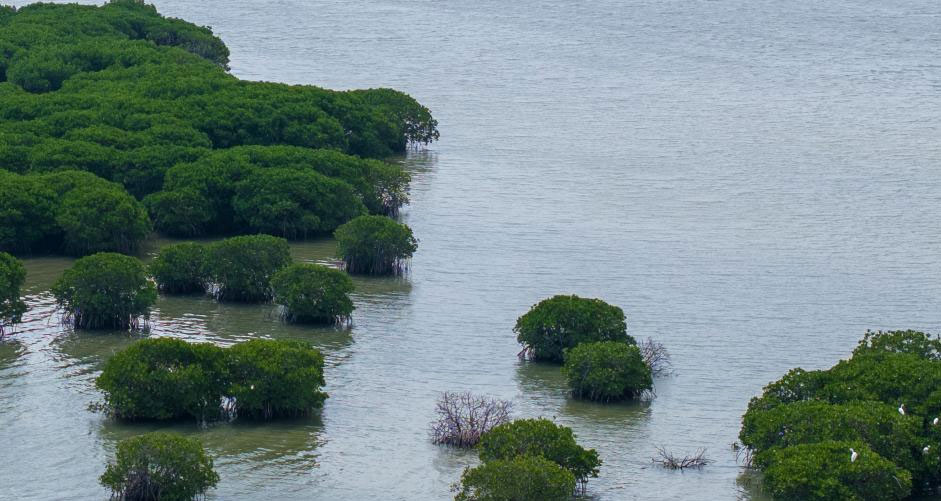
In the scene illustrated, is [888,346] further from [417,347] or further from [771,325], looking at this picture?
[417,347]

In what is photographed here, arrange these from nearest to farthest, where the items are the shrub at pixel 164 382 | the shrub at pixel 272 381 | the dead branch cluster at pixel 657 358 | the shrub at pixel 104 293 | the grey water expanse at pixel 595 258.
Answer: the grey water expanse at pixel 595 258 → the shrub at pixel 164 382 → the shrub at pixel 272 381 → the dead branch cluster at pixel 657 358 → the shrub at pixel 104 293

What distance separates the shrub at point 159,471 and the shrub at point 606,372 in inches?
366

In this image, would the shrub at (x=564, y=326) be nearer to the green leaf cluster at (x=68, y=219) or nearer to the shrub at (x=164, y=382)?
the shrub at (x=164, y=382)

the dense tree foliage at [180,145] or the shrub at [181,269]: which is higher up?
the dense tree foliage at [180,145]

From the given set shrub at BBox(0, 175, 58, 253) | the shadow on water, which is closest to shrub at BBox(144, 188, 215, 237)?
shrub at BBox(0, 175, 58, 253)

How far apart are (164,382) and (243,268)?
32.0 ft

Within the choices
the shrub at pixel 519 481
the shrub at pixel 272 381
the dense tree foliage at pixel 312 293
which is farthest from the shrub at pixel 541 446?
the dense tree foliage at pixel 312 293

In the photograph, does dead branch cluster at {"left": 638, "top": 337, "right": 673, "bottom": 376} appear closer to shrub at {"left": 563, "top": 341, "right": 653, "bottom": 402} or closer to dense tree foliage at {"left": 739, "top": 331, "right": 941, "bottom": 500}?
shrub at {"left": 563, "top": 341, "right": 653, "bottom": 402}

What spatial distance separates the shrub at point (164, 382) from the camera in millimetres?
29922

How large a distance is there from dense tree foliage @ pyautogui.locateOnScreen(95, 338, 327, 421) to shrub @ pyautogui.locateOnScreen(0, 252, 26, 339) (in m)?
6.21

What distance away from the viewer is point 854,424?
89.1 feet

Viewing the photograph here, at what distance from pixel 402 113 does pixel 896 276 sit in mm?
25754

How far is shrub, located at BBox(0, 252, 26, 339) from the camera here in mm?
35562

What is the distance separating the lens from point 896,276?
149 feet
